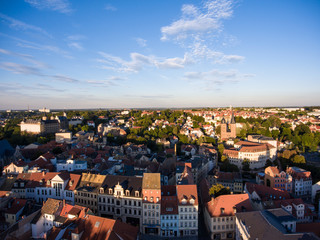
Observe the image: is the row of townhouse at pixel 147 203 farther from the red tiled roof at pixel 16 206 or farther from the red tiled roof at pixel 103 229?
the red tiled roof at pixel 16 206

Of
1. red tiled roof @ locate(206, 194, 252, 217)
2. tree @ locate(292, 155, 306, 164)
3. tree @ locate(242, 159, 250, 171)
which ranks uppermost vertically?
red tiled roof @ locate(206, 194, 252, 217)

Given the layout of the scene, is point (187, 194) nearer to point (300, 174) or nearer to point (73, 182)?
point (73, 182)

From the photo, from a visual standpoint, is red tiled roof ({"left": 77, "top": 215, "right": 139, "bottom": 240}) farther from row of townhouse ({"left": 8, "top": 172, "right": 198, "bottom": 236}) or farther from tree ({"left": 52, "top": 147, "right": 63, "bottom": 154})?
tree ({"left": 52, "top": 147, "right": 63, "bottom": 154})

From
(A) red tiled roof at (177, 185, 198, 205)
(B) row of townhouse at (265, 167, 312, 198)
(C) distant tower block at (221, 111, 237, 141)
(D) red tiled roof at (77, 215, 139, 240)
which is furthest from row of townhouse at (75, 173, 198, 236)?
(C) distant tower block at (221, 111, 237, 141)

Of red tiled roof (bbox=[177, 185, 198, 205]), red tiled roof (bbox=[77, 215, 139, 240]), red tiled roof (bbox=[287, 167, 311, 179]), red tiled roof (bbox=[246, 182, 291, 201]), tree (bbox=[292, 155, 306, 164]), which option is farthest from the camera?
tree (bbox=[292, 155, 306, 164])

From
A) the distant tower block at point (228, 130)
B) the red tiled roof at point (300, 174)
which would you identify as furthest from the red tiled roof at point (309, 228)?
the distant tower block at point (228, 130)

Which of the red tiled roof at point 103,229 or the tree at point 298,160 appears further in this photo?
the tree at point 298,160

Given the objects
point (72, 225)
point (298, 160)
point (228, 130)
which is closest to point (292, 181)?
point (298, 160)

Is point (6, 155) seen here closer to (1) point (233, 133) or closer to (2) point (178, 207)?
(2) point (178, 207)

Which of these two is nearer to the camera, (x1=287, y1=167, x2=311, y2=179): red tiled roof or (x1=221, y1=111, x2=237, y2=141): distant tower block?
(x1=287, y1=167, x2=311, y2=179): red tiled roof
